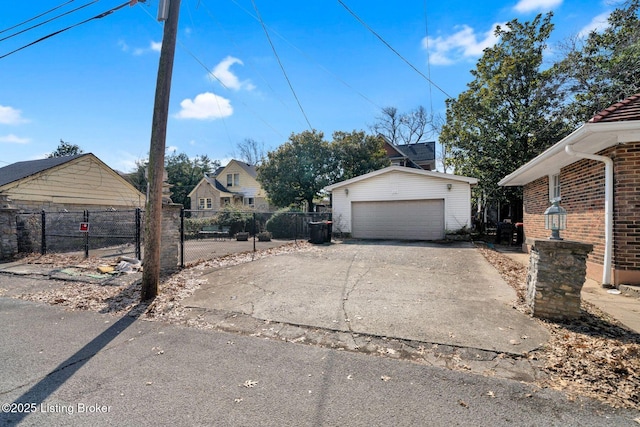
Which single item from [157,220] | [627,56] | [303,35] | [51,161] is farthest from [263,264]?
[51,161]

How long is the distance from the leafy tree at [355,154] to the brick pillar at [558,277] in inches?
712

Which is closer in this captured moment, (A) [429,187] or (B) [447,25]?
(B) [447,25]

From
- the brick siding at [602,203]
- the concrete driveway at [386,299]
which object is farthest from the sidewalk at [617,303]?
the concrete driveway at [386,299]

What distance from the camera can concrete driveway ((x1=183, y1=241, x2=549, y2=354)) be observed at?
3814mm

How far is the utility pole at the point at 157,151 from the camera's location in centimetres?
529

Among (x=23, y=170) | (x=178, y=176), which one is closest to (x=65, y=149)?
(x=178, y=176)

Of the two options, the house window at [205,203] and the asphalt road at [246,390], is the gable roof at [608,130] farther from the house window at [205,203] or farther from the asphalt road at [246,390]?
the house window at [205,203]

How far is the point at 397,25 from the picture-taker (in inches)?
341

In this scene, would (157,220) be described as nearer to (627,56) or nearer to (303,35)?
(303,35)

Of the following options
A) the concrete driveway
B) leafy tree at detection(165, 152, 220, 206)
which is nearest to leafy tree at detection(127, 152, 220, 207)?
leafy tree at detection(165, 152, 220, 206)

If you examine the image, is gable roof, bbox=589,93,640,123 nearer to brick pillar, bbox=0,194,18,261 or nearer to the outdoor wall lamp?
the outdoor wall lamp

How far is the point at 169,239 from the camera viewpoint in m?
7.46

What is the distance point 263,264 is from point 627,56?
1390cm

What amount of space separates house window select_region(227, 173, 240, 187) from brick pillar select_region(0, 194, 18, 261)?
21.8 metres
